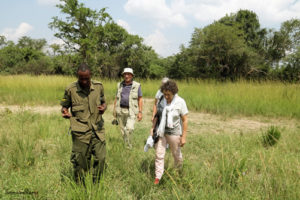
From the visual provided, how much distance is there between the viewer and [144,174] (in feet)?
9.20

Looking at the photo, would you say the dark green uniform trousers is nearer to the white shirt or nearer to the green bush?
the white shirt

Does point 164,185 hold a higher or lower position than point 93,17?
lower

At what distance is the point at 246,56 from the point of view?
20.9m

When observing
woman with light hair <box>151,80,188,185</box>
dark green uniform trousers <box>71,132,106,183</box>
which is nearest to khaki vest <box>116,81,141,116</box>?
woman with light hair <box>151,80,188,185</box>

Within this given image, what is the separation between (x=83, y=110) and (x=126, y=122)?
191cm

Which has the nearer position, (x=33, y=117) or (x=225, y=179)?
(x=225, y=179)

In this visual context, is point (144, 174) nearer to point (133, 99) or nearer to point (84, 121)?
point (84, 121)

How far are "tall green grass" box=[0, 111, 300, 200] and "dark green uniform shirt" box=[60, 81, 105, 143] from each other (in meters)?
0.55

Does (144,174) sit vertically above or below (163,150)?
below

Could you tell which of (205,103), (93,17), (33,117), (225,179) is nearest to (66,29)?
(93,17)

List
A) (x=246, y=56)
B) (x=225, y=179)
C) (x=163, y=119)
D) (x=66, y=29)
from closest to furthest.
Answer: (x=225, y=179) → (x=163, y=119) → (x=66, y=29) → (x=246, y=56)

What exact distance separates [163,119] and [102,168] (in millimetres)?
1037

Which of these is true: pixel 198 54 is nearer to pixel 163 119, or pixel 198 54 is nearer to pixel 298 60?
pixel 298 60

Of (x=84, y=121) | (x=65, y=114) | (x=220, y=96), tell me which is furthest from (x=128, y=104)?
(x=220, y=96)
